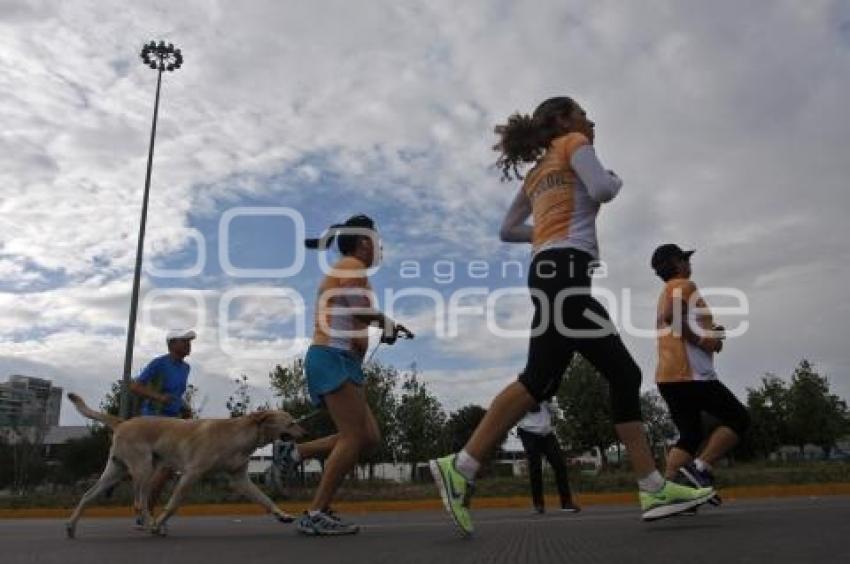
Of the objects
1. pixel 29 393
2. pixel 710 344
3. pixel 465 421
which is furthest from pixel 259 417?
pixel 29 393

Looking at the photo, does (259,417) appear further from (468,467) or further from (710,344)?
(710,344)

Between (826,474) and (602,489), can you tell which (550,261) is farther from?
(826,474)

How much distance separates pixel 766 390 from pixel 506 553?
5662 cm

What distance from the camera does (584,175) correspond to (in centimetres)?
416

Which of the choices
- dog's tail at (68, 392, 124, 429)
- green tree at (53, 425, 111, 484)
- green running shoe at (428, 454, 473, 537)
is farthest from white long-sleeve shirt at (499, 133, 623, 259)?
green tree at (53, 425, 111, 484)

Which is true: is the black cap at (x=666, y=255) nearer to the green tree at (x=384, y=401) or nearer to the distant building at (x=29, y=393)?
the green tree at (x=384, y=401)

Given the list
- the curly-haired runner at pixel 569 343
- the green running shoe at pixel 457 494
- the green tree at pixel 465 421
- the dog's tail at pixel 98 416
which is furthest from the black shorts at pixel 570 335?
the green tree at pixel 465 421

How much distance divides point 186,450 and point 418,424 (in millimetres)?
38255

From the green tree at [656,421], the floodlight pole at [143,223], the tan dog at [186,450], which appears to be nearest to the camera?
the tan dog at [186,450]

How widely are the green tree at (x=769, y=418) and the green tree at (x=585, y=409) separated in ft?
43.3

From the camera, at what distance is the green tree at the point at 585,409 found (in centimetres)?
4550

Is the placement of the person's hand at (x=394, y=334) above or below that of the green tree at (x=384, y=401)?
below

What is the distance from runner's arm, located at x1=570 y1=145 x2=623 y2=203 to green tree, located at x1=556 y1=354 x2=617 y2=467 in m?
41.7

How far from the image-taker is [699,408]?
19.9 ft
